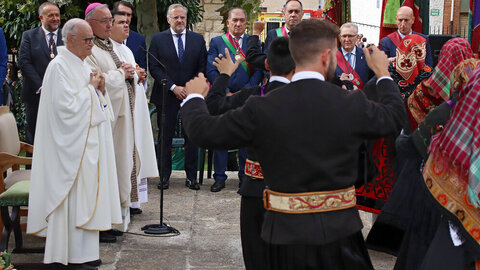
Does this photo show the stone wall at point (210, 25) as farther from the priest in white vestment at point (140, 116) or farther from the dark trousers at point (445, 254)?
the dark trousers at point (445, 254)

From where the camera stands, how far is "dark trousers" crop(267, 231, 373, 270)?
3169mm

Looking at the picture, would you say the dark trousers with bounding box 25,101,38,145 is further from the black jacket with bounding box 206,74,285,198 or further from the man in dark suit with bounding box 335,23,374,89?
the black jacket with bounding box 206,74,285,198

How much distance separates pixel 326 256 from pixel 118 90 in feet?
12.1

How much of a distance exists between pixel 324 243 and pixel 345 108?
0.61 metres

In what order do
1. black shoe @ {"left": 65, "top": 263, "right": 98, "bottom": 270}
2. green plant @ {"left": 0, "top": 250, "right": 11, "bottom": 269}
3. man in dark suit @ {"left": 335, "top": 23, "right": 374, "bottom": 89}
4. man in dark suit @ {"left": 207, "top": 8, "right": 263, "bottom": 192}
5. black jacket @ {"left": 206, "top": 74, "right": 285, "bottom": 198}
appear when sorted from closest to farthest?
1. black jacket @ {"left": 206, "top": 74, "right": 285, "bottom": 198}
2. green plant @ {"left": 0, "top": 250, "right": 11, "bottom": 269}
3. black shoe @ {"left": 65, "top": 263, "right": 98, "bottom": 270}
4. man in dark suit @ {"left": 335, "top": 23, "right": 374, "bottom": 89}
5. man in dark suit @ {"left": 207, "top": 8, "right": 263, "bottom": 192}

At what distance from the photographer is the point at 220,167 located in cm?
856

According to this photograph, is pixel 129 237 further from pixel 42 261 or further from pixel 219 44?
pixel 219 44

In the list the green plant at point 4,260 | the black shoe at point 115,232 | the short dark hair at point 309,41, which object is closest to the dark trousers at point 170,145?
the black shoe at point 115,232

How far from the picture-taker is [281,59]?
155 inches

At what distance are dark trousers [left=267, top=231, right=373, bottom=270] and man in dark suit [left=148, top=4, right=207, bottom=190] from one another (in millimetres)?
5159

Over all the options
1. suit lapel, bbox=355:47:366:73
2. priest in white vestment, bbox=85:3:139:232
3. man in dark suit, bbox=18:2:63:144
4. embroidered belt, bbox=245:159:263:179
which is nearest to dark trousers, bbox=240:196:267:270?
embroidered belt, bbox=245:159:263:179

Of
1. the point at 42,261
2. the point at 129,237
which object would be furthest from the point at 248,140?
the point at 129,237

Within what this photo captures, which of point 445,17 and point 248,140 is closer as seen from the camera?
point 248,140

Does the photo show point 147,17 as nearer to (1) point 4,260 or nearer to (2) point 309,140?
(1) point 4,260
